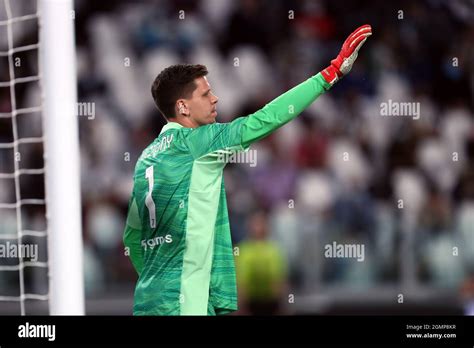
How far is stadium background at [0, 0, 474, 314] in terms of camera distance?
23.1ft

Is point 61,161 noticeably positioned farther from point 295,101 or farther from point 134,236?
point 295,101

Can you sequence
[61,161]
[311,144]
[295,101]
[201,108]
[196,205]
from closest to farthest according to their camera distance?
[295,101] → [196,205] → [201,108] → [61,161] → [311,144]

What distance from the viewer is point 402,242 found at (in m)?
7.02

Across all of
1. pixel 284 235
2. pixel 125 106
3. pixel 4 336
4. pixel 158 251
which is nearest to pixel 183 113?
pixel 158 251

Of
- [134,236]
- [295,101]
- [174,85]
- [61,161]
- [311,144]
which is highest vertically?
[311,144]

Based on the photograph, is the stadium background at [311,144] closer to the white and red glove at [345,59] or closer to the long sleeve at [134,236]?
the long sleeve at [134,236]

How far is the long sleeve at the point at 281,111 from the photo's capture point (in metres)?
4.29

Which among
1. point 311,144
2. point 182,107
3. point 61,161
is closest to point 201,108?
point 182,107

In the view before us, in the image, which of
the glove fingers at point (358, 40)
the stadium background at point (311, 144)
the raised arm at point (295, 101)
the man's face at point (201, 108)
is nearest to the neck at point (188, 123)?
the man's face at point (201, 108)

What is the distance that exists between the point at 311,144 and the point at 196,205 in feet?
11.7

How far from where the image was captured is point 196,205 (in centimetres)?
439

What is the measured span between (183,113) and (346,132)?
3.47 metres

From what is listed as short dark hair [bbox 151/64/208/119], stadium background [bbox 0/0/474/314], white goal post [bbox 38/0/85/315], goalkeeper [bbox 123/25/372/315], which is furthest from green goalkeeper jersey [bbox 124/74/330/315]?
stadium background [bbox 0/0/474/314]

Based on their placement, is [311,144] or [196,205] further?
[311,144]
